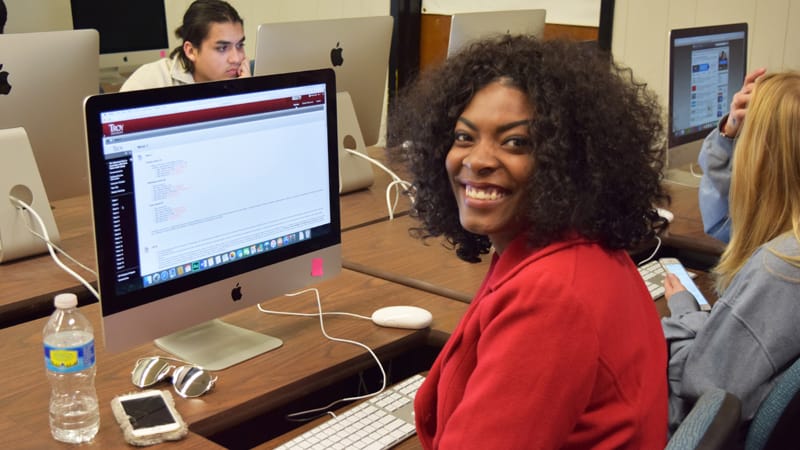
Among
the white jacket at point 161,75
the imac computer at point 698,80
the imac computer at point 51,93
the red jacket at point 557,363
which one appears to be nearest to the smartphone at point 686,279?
the imac computer at point 698,80

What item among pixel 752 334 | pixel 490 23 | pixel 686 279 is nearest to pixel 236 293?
pixel 752 334

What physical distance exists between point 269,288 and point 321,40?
1117 millimetres

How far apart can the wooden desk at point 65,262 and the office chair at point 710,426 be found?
54.1 inches

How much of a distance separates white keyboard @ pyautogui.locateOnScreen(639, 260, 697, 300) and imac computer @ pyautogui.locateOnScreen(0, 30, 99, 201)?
149cm

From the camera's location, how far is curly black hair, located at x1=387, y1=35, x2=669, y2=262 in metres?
1.16

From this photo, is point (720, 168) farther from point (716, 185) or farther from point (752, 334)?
point (752, 334)

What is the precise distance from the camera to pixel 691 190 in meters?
2.97

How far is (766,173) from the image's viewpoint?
1790 mm

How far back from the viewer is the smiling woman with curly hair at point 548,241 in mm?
1037

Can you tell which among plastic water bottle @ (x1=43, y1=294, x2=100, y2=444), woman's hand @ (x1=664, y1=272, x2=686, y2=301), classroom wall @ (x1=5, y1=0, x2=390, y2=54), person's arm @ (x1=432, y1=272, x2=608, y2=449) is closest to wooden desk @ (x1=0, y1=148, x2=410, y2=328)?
plastic water bottle @ (x1=43, y1=294, x2=100, y2=444)

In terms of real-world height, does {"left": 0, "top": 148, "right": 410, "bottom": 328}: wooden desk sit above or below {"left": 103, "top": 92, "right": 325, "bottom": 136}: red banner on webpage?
below

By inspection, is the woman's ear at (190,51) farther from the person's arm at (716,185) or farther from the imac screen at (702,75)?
the person's arm at (716,185)

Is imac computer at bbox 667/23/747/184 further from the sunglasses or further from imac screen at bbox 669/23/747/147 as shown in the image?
the sunglasses

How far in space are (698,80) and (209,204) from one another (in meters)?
1.98
